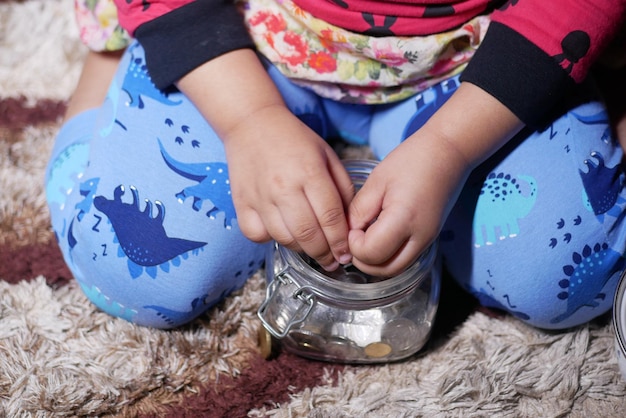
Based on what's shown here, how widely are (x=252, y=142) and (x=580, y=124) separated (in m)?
0.32

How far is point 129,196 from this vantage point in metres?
0.71

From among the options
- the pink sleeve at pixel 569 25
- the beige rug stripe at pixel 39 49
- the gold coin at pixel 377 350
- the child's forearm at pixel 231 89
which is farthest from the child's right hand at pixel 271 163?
the beige rug stripe at pixel 39 49

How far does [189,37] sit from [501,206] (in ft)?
1.10

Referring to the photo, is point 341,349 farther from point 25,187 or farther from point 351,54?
point 25,187

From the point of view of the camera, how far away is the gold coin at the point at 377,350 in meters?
0.68

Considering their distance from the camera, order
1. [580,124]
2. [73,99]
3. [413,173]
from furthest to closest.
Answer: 1. [73,99]
2. [580,124]
3. [413,173]

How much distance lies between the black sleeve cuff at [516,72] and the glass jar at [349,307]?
141 mm

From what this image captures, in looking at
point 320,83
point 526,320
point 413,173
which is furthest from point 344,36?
point 526,320

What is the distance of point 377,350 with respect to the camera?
2.24ft

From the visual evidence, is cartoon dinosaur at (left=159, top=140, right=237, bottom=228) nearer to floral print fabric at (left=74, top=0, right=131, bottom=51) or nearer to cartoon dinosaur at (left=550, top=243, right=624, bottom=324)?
floral print fabric at (left=74, top=0, right=131, bottom=51)

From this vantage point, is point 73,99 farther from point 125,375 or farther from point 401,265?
point 401,265

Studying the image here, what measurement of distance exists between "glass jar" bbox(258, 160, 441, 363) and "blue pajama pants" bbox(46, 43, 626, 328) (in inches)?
2.4

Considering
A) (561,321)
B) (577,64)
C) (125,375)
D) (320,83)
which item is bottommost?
(125,375)

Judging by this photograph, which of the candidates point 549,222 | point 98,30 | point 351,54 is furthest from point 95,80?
point 549,222
